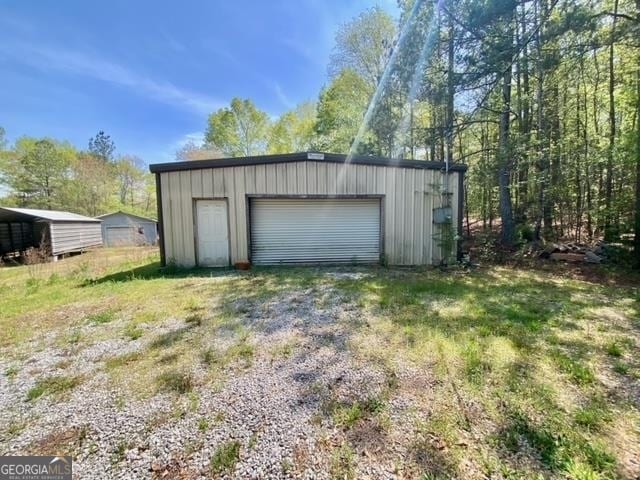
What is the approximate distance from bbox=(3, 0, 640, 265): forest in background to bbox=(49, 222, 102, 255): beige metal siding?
13.2 m

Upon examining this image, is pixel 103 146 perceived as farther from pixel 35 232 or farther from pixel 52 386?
pixel 52 386

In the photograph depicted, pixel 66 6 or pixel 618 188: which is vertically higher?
pixel 66 6

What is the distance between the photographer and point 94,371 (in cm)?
248

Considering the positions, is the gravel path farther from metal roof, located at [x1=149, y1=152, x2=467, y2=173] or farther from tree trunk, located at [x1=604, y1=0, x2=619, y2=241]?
tree trunk, located at [x1=604, y1=0, x2=619, y2=241]

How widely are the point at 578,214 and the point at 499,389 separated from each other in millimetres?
11024

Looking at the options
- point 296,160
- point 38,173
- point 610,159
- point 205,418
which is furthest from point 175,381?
point 38,173

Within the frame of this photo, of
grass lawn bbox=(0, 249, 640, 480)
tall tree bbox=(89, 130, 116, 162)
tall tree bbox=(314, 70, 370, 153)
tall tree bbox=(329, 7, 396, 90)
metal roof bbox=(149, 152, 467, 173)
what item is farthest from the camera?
tall tree bbox=(89, 130, 116, 162)

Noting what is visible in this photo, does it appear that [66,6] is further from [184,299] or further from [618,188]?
[618,188]

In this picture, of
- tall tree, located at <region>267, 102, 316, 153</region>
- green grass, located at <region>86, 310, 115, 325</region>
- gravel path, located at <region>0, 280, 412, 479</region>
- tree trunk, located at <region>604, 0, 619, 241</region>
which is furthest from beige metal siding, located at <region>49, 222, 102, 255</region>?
tree trunk, located at <region>604, 0, 619, 241</region>

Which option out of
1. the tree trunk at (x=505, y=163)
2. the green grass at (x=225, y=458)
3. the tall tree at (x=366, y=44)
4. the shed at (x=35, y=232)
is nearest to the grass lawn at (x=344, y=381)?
the green grass at (x=225, y=458)

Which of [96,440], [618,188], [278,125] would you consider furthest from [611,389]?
[278,125]

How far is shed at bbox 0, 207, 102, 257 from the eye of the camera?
11.8 metres

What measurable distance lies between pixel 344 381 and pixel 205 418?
1052mm

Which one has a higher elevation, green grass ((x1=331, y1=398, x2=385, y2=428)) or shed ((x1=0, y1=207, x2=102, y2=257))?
shed ((x1=0, y1=207, x2=102, y2=257))
